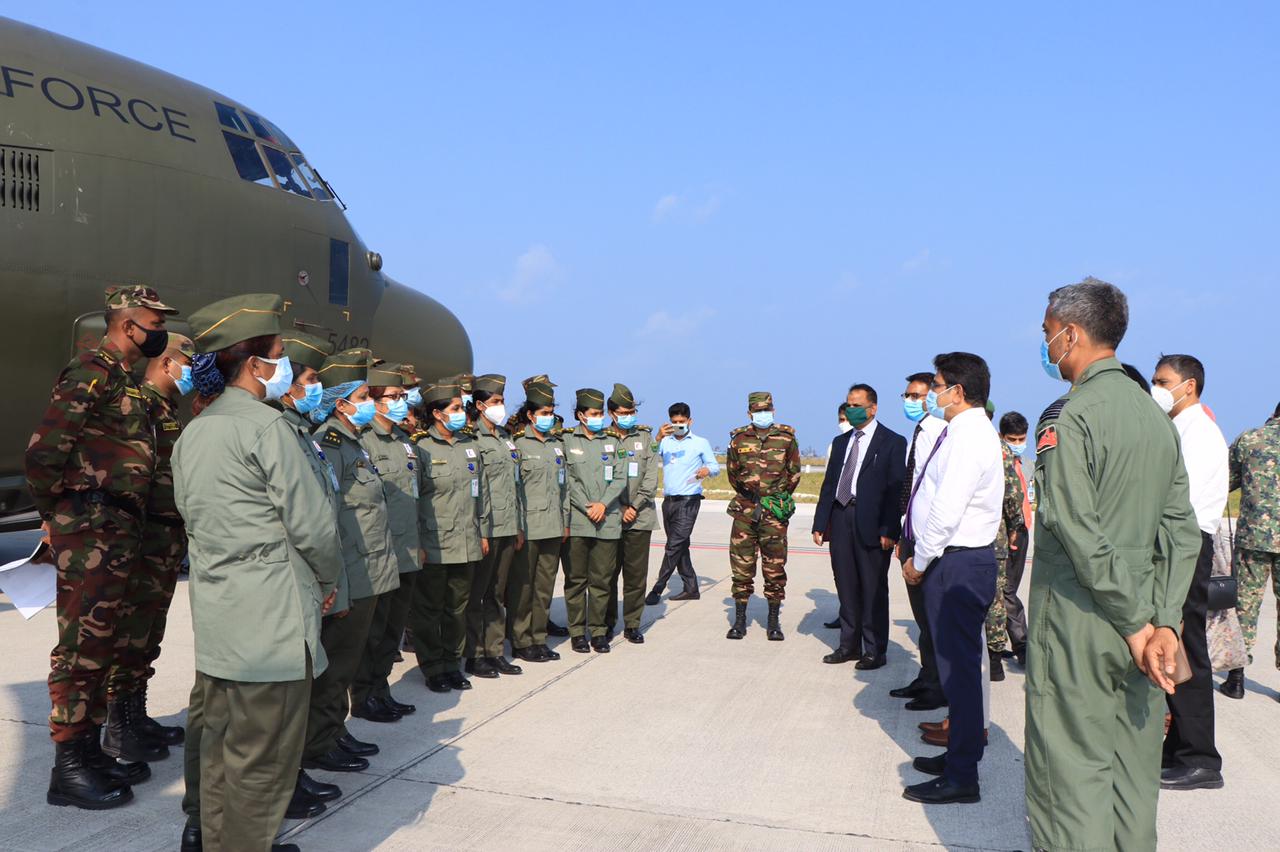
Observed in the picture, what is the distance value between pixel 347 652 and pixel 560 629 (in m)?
3.21

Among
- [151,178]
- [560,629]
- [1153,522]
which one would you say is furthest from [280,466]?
[151,178]

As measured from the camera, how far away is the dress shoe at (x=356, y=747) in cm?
428

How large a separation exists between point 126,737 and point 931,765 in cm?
363

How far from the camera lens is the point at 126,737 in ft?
13.7

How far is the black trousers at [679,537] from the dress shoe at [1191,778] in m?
5.02

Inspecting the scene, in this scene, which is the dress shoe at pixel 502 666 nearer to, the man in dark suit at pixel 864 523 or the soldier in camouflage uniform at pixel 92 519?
the man in dark suit at pixel 864 523

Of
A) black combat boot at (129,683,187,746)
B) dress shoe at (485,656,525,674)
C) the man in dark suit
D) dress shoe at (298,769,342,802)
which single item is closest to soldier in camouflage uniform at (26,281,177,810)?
black combat boot at (129,683,187,746)

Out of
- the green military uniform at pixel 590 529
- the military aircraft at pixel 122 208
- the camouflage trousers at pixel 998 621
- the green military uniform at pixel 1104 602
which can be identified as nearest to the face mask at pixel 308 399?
the green military uniform at pixel 1104 602

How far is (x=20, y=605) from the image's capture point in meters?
4.04

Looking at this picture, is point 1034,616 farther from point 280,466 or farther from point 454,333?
point 454,333

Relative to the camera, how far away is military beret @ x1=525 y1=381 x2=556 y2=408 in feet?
22.1

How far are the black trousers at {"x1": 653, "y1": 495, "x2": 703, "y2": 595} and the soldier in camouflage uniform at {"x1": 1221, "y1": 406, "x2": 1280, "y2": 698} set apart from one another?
173 inches

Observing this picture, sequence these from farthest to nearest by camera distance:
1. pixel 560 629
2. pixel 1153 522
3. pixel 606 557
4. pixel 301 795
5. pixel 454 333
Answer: pixel 454 333 → pixel 560 629 → pixel 606 557 → pixel 301 795 → pixel 1153 522

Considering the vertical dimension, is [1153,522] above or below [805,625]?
above
